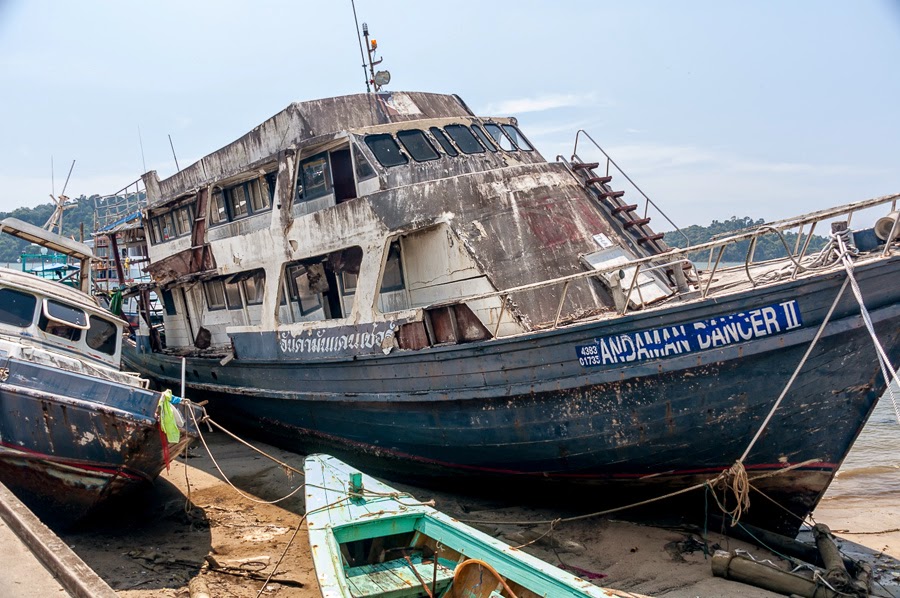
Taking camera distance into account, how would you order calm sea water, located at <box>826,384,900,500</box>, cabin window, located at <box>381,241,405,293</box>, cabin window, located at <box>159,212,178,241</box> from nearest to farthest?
cabin window, located at <box>381,241,405,293</box> → calm sea water, located at <box>826,384,900,500</box> → cabin window, located at <box>159,212,178,241</box>

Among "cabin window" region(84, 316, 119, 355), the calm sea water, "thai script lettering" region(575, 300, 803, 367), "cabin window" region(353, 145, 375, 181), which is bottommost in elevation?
the calm sea water

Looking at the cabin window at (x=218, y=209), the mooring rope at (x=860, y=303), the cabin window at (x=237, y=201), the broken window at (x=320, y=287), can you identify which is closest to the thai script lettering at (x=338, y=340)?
the broken window at (x=320, y=287)

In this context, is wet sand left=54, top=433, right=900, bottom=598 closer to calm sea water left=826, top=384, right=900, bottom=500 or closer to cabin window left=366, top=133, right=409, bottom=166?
calm sea water left=826, top=384, right=900, bottom=500

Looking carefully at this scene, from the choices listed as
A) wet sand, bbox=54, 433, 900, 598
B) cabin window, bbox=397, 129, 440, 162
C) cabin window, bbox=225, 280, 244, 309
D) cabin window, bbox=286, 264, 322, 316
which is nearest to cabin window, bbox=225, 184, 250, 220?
cabin window, bbox=225, 280, 244, 309

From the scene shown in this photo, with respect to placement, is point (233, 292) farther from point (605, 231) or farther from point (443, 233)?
point (605, 231)

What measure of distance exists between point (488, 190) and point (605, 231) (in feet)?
6.22

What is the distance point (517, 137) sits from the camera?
37.4ft

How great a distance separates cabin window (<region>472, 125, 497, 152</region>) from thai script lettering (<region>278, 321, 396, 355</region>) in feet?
11.3

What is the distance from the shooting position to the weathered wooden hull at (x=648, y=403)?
661cm

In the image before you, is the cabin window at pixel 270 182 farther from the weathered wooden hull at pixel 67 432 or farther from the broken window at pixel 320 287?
the weathered wooden hull at pixel 67 432

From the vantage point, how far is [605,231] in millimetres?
9688

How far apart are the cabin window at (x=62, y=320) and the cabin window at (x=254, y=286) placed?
2.70m

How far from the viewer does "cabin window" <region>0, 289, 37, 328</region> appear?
9.50m

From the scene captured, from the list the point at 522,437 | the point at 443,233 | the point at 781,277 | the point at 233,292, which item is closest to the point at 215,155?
the point at 233,292
